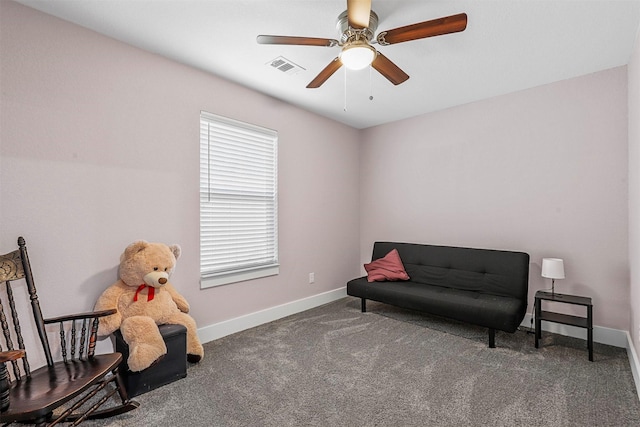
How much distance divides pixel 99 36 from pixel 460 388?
3689mm

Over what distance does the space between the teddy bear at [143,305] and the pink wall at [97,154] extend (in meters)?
0.20

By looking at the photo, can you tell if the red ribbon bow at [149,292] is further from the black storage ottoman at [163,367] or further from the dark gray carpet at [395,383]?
the dark gray carpet at [395,383]

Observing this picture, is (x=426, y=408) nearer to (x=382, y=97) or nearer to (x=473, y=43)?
(x=473, y=43)

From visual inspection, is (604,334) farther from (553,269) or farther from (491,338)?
(491,338)

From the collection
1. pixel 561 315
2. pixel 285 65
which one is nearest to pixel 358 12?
pixel 285 65

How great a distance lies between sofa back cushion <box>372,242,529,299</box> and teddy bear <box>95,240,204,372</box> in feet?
8.53

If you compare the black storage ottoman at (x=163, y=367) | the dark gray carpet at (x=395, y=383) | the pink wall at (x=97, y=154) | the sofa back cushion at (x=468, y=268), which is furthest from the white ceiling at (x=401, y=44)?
the dark gray carpet at (x=395, y=383)

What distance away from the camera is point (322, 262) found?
4246mm

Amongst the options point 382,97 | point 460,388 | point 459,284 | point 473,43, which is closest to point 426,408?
point 460,388

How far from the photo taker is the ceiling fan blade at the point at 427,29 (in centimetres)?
171

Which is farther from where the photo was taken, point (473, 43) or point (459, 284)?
point (459, 284)

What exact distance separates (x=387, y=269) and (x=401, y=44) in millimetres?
2475

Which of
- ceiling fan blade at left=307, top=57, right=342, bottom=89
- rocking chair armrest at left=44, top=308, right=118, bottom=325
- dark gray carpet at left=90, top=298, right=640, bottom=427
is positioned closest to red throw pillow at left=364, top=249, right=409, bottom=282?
dark gray carpet at left=90, top=298, right=640, bottom=427

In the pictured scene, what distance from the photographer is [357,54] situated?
1970 millimetres
